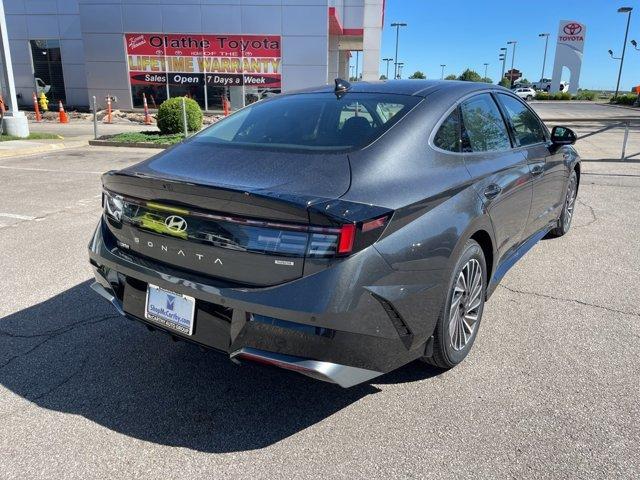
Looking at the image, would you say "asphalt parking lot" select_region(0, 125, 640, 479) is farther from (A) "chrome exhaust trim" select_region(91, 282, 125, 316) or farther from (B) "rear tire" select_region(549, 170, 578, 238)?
(B) "rear tire" select_region(549, 170, 578, 238)

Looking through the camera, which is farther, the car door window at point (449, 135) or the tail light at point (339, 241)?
the car door window at point (449, 135)

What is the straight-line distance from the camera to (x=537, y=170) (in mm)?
4082

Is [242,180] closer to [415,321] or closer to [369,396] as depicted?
[415,321]

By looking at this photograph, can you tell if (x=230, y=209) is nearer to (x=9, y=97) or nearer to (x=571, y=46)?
(x=9, y=97)

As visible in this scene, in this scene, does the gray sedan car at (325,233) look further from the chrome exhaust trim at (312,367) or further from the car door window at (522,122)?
the car door window at (522,122)

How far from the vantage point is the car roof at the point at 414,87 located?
3234 mm

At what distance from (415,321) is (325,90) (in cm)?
190

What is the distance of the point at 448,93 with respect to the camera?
3221mm

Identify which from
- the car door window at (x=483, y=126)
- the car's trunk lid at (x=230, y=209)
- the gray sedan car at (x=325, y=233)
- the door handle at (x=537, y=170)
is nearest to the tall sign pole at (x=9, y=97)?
Result: the gray sedan car at (x=325, y=233)

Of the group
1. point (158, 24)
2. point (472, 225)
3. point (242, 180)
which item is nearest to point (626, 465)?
point (472, 225)

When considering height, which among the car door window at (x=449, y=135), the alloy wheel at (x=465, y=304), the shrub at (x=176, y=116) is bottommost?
the alloy wheel at (x=465, y=304)

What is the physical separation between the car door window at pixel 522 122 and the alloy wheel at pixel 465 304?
4.44 feet

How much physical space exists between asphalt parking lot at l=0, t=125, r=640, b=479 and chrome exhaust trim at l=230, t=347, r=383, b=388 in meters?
0.39

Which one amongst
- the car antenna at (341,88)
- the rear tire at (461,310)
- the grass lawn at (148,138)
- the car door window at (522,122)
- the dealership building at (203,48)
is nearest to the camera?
the rear tire at (461,310)
